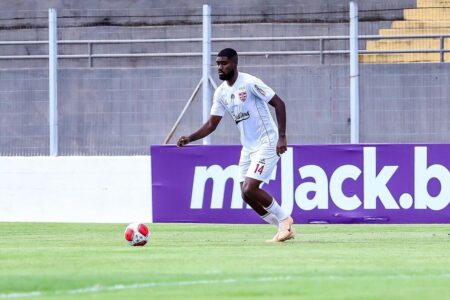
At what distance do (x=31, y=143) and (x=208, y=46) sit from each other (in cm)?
342

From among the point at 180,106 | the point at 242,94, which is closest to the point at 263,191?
the point at 242,94

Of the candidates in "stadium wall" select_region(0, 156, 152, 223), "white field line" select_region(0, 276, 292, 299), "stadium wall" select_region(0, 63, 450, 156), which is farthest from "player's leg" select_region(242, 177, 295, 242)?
"stadium wall" select_region(0, 63, 450, 156)

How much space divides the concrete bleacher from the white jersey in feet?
28.0

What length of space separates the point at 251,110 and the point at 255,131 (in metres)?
0.23

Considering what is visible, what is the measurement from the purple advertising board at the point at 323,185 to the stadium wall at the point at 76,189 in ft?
2.40

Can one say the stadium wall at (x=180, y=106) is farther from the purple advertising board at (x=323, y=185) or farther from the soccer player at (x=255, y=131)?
the soccer player at (x=255, y=131)

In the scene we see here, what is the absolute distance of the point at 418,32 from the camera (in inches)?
926

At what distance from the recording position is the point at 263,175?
13.7 m

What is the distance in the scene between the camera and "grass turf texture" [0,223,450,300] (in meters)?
8.15

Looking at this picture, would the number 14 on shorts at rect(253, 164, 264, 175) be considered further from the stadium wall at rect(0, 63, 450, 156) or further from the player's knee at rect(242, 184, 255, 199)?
the stadium wall at rect(0, 63, 450, 156)

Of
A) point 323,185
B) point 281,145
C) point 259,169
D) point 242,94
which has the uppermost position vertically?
point 242,94

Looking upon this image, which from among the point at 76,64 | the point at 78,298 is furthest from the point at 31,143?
A: the point at 78,298

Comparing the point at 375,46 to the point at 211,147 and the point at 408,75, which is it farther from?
the point at 211,147

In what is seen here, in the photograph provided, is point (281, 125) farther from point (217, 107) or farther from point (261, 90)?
point (217, 107)
